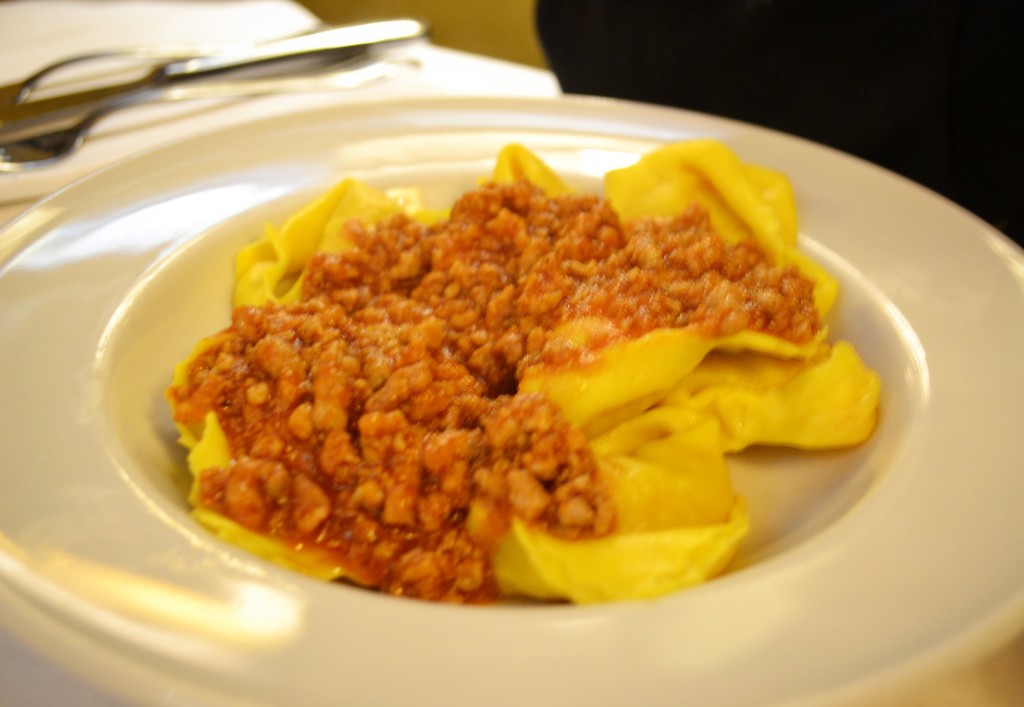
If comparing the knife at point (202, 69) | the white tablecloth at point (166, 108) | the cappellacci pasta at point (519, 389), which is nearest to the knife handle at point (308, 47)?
the knife at point (202, 69)

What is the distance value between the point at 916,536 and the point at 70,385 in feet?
5.23

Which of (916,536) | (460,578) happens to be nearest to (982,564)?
(916,536)

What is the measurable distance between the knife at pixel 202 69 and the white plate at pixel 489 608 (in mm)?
850

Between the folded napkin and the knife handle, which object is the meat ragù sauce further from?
the knife handle

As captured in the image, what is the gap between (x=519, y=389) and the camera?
1.85 m

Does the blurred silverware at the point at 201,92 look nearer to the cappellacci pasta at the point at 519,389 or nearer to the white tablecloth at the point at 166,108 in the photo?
the white tablecloth at the point at 166,108

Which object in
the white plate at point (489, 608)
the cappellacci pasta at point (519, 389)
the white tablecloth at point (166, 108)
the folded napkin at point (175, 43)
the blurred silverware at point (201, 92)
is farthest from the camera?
the folded napkin at point (175, 43)

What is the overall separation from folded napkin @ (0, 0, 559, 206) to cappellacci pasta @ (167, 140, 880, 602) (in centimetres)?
106

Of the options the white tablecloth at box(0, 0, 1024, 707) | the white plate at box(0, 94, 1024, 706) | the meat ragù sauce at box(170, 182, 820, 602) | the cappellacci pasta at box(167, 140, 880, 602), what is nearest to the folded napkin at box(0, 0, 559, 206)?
the white tablecloth at box(0, 0, 1024, 707)

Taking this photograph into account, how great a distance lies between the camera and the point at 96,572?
1.26 m

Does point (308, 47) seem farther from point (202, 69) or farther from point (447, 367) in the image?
point (447, 367)

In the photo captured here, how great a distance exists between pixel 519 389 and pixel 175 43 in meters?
3.40

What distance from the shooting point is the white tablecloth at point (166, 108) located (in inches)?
53.8

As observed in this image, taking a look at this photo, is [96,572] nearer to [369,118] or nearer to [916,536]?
[916,536]
